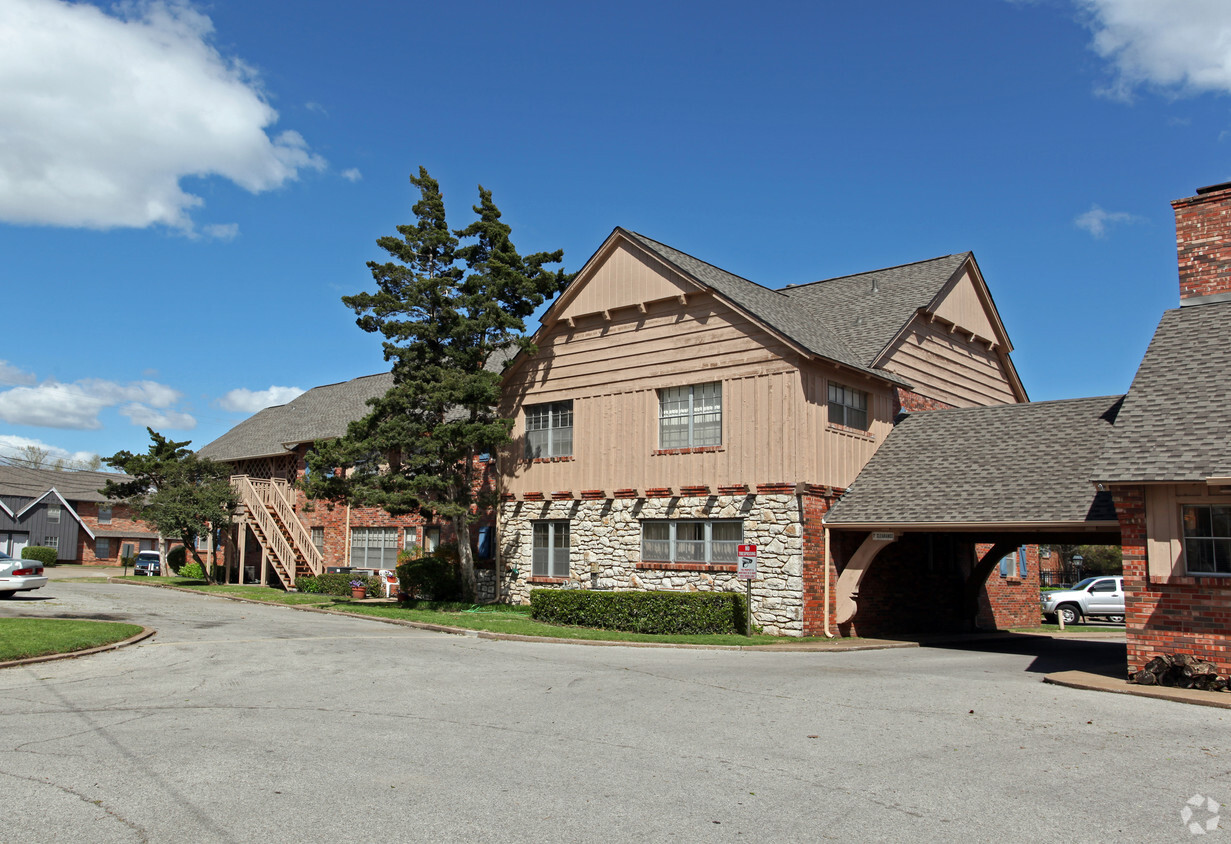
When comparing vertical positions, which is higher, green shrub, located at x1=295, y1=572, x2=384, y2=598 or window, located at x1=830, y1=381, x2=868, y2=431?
window, located at x1=830, y1=381, x2=868, y2=431

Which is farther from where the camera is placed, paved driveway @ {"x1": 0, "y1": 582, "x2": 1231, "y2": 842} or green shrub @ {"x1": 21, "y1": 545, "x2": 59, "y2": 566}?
green shrub @ {"x1": 21, "y1": 545, "x2": 59, "y2": 566}

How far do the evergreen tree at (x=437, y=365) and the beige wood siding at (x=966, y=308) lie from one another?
10949 mm

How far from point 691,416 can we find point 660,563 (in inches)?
142

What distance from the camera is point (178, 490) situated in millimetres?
32688

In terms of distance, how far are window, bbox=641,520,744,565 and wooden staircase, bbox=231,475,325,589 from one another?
15029mm

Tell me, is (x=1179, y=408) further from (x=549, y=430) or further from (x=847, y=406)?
(x=549, y=430)

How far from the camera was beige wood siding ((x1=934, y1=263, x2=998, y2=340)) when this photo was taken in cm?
2566


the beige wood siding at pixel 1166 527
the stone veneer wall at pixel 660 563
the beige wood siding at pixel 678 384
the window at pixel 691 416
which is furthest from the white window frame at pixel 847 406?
the beige wood siding at pixel 1166 527

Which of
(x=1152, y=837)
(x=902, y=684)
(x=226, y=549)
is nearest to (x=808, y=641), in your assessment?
(x=902, y=684)

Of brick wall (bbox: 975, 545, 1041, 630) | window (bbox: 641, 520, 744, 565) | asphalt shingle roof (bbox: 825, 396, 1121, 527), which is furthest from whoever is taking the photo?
brick wall (bbox: 975, 545, 1041, 630)

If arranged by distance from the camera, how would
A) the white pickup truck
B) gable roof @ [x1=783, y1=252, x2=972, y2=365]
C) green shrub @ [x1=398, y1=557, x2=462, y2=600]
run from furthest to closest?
the white pickup truck, green shrub @ [x1=398, y1=557, x2=462, y2=600], gable roof @ [x1=783, y1=252, x2=972, y2=365]

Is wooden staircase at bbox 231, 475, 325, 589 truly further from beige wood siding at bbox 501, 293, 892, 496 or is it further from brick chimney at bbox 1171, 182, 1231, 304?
brick chimney at bbox 1171, 182, 1231, 304

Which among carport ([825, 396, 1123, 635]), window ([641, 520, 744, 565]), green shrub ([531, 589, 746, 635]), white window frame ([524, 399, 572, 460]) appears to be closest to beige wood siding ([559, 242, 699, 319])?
white window frame ([524, 399, 572, 460])

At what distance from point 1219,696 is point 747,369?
11333 millimetres
